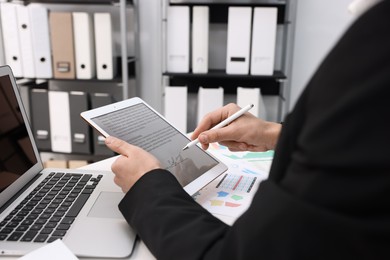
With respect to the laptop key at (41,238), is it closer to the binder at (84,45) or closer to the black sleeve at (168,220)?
the black sleeve at (168,220)

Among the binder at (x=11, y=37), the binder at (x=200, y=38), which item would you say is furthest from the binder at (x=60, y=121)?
the binder at (x=200, y=38)

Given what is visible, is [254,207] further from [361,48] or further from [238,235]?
[361,48]

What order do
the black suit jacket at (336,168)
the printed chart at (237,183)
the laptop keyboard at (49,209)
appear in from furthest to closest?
the printed chart at (237,183)
the laptop keyboard at (49,209)
the black suit jacket at (336,168)

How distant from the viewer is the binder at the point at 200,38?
202cm

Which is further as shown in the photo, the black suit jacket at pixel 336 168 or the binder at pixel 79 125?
the binder at pixel 79 125

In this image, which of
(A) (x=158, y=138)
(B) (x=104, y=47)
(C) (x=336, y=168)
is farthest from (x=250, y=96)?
(C) (x=336, y=168)

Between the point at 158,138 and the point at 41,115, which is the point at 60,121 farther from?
the point at 158,138

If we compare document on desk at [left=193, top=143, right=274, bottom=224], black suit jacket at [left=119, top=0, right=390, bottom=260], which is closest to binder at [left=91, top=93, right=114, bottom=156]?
document on desk at [left=193, top=143, right=274, bottom=224]

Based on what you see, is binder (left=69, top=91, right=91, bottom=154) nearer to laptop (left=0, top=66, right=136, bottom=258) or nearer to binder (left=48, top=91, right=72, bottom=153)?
binder (left=48, top=91, right=72, bottom=153)

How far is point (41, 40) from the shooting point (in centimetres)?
213

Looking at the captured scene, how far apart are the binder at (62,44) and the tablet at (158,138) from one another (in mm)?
1413

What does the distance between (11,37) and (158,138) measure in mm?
1728

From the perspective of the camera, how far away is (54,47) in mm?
2137

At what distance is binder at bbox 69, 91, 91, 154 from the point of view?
2.19 metres
